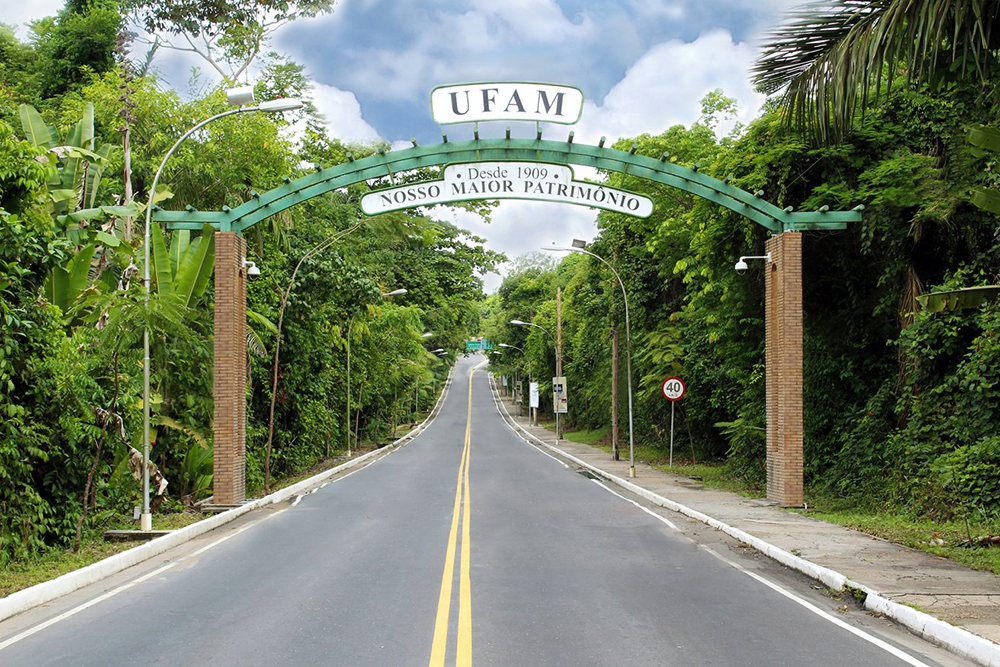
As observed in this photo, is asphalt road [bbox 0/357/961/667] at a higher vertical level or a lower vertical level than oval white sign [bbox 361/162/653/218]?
lower

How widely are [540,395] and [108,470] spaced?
6772 cm

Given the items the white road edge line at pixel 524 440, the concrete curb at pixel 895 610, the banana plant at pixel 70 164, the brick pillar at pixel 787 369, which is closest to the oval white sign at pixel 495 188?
the brick pillar at pixel 787 369

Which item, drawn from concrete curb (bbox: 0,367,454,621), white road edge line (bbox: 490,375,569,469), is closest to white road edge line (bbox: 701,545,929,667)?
concrete curb (bbox: 0,367,454,621)

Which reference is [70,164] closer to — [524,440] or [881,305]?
[881,305]

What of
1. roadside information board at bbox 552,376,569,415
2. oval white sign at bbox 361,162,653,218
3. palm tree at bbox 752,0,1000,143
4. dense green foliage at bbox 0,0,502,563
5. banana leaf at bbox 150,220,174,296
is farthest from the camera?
roadside information board at bbox 552,376,569,415

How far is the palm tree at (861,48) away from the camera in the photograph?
26.6 feet

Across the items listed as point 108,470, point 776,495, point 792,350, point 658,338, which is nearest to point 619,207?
point 792,350

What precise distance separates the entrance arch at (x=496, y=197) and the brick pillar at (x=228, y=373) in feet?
0.07

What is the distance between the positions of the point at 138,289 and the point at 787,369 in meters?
12.1

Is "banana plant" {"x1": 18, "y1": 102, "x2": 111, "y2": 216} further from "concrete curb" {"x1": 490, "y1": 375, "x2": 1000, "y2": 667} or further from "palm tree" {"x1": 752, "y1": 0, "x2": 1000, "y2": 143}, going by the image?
"concrete curb" {"x1": 490, "y1": 375, "x2": 1000, "y2": 667}

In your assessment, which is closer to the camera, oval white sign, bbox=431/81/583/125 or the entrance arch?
oval white sign, bbox=431/81/583/125

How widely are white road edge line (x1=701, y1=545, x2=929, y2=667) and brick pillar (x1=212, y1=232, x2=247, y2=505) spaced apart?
10.3 meters

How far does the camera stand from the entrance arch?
56.2 feet

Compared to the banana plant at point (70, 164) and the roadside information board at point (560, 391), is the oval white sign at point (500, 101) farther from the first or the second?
the roadside information board at point (560, 391)
